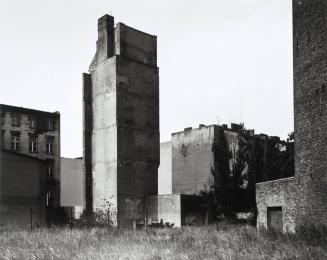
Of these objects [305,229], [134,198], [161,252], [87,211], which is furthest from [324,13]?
→ [87,211]

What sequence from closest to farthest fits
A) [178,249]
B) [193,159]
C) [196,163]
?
1. [178,249]
2. [196,163]
3. [193,159]

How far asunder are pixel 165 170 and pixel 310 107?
1107 inches

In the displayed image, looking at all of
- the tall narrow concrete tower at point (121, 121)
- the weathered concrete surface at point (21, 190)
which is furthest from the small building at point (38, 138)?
the tall narrow concrete tower at point (121, 121)

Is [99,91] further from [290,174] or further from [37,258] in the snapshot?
[37,258]

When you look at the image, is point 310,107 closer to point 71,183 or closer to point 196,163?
point 196,163

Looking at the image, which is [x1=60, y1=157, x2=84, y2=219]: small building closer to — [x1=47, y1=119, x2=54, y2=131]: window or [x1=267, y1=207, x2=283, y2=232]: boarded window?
[x1=47, y1=119, x2=54, y2=131]: window

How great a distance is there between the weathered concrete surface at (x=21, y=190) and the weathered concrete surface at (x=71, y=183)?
12.5 m

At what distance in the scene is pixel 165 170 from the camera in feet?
153

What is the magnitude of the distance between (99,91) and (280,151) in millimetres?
14873

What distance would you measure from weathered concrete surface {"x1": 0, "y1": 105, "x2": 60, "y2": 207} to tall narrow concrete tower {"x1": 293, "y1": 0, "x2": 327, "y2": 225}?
28.4 metres

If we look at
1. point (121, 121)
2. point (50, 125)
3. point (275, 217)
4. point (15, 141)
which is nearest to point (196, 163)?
point (121, 121)

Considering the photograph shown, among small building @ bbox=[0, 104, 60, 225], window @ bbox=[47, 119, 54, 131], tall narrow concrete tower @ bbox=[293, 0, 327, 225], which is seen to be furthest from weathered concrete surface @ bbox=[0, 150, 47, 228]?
tall narrow concrete tower @ bbox=[293, 0, 327, 225]

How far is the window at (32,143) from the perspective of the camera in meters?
43.5

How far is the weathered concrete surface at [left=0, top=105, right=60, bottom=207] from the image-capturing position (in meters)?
42.2
